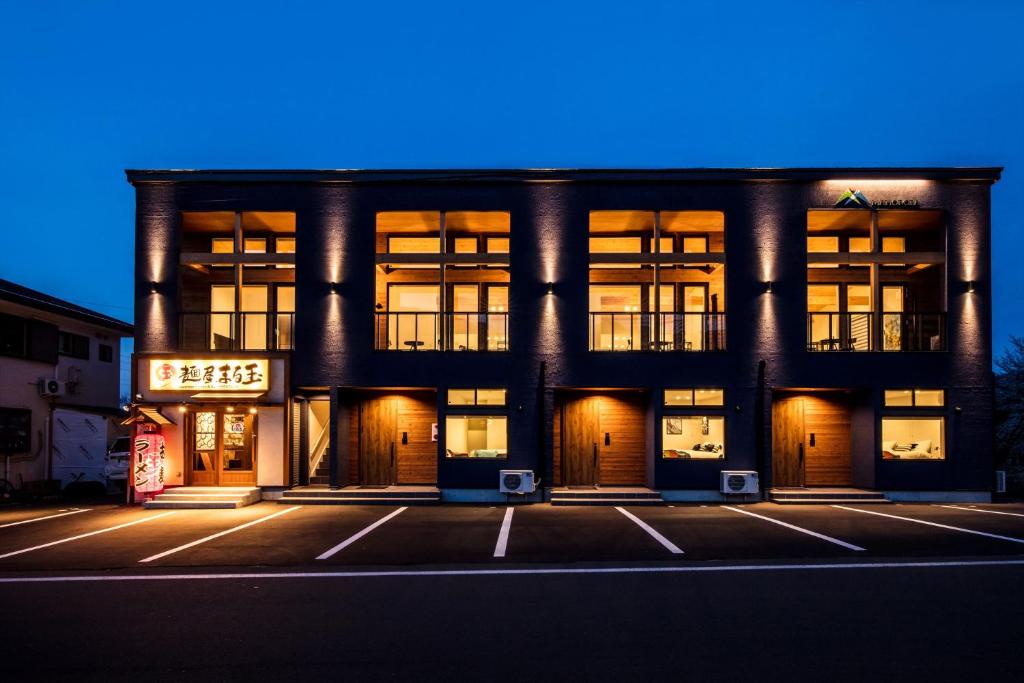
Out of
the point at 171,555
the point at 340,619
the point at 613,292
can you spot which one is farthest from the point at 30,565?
the point at 613,292

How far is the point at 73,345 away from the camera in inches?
878

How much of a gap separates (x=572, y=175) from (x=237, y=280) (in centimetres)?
939

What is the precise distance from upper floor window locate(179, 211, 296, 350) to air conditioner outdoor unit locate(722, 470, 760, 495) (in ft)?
39.2

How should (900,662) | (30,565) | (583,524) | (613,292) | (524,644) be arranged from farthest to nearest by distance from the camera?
1. (613,292)
2. (583,524)
3. (30,565)
4. (524,644)
5. (900,662)

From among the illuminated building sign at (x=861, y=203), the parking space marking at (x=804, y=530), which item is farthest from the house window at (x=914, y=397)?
the parking space marking at (x=804, y=530)

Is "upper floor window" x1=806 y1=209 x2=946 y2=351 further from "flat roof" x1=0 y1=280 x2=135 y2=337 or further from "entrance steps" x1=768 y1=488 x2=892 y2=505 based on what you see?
"flat roof" x1=0 y1=280 x2=135 y2=337

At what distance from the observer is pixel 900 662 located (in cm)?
530

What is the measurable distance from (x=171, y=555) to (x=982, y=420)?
18.7 metres

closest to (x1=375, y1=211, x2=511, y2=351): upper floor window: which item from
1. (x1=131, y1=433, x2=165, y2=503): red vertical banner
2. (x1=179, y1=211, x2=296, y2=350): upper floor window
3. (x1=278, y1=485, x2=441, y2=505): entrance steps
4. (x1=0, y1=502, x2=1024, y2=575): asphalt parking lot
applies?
(x1=179, y1=211, x2=296, y2=350): upper floor window

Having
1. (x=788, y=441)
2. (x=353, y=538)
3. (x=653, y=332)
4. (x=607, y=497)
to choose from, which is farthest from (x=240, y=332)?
(x=788, y=441)

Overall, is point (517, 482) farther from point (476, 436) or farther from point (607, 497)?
point (607, 497)

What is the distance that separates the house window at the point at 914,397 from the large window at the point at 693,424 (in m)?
4.41

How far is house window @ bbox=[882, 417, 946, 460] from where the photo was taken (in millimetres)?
16094

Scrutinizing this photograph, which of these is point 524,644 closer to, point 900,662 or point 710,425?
point 900,662
